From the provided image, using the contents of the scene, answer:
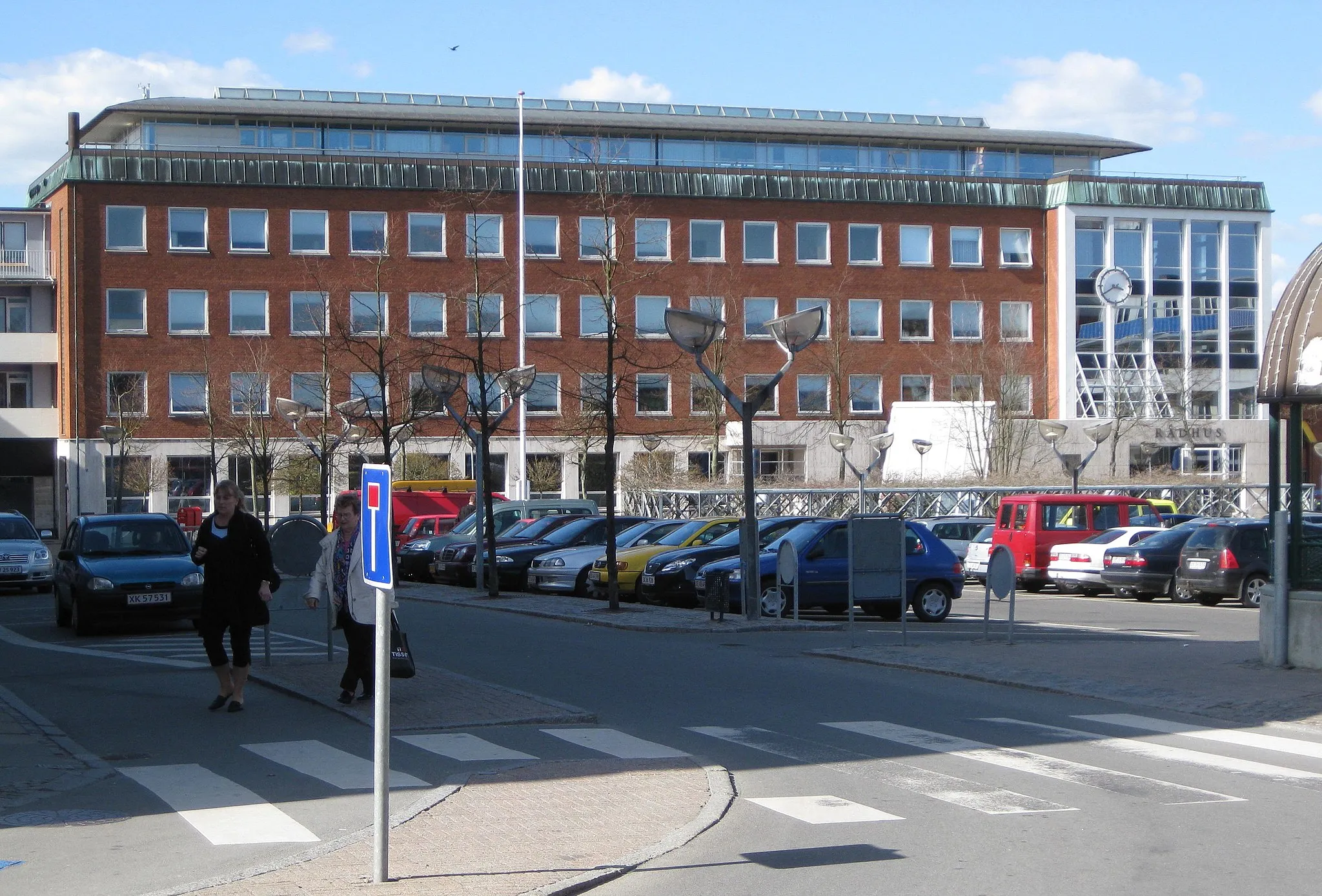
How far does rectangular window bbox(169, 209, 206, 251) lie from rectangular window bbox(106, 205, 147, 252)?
1054mm

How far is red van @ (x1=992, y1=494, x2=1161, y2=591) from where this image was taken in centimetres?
3288

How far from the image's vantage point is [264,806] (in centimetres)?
880

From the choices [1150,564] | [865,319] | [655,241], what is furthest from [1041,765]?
[865,319]

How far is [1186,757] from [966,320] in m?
60.7

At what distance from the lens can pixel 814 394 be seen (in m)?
68.9

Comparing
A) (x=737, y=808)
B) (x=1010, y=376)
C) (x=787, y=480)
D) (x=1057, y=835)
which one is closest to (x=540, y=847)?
(x=737, y=808)

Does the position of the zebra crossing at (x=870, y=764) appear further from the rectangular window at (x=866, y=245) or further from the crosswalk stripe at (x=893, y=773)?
the rectangular window at (x=866, y=245)

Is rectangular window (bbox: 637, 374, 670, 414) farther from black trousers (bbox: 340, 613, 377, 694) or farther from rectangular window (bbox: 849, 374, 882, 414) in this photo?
black trousers (bbox: 340, 613, 377, 694)

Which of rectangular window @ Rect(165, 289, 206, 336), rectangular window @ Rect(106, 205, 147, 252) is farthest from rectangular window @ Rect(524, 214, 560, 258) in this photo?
rectangular window @ Rect(106, 205, 147, 252)

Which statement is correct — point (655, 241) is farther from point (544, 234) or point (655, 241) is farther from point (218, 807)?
point (218, 807)

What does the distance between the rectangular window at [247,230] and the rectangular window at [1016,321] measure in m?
31.9

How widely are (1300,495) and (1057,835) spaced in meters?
8.51

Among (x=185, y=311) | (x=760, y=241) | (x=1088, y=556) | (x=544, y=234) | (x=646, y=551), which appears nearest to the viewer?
(x=646, y=551)

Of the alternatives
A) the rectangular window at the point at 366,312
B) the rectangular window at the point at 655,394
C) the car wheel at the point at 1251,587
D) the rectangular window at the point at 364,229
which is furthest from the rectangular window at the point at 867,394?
the car wheel at the point at 1251,587
